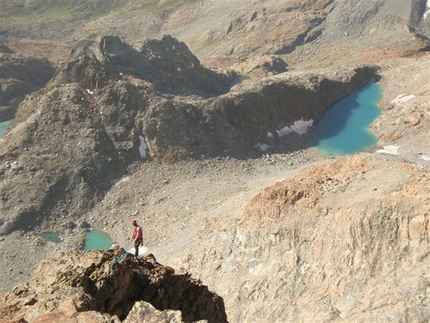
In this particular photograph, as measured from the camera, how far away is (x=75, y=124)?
197ft

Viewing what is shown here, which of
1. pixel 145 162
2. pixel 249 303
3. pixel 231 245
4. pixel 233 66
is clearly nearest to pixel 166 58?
pixel 233 66

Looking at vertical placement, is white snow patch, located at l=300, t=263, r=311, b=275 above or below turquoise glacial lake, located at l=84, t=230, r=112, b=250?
above

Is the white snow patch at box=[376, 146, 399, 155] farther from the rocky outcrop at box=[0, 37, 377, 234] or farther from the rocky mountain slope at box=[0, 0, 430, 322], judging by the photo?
the rocky outcrop at box=[0, 37, 377, 234]

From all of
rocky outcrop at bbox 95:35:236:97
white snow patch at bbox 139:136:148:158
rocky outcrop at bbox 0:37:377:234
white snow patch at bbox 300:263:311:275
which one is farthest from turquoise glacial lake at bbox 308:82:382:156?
white snow patch at bbox 300:263:311:275

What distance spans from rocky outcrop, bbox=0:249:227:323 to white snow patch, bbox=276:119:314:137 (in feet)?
147

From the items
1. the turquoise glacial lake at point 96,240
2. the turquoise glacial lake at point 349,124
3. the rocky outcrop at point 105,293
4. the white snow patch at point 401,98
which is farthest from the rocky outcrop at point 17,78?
the rocky outcrop at point 105,293

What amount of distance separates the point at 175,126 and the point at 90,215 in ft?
49.9

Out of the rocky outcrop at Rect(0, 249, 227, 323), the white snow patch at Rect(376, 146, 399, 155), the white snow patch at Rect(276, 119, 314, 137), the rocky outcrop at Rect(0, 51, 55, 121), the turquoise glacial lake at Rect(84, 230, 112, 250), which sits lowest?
the white snow patch at Rect(376, 146, 399, 155)

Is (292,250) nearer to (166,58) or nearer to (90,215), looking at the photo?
(90,215)

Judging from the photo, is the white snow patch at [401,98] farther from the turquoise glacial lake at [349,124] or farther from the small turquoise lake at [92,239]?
the small turquoise lake at [92,239]

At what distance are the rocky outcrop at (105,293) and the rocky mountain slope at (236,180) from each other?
10.8 inches

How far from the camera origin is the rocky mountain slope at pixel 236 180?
3055 centimetres

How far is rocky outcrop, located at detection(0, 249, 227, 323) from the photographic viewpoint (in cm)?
1680

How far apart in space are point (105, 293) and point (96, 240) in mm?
31676
